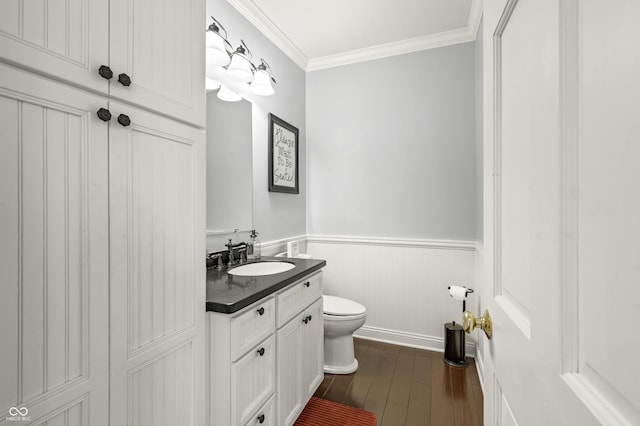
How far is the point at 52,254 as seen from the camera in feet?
2.19

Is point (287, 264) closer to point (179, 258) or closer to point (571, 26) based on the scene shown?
point (179, 258)

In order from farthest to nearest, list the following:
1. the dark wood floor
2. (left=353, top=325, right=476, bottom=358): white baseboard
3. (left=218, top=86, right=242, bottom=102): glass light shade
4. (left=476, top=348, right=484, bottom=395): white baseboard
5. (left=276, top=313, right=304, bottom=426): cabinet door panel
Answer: (left=353, top=325, right=476, bottom=358): white baseboard < (left=476, top=348, right=484, bottom=395): white baseboard < (left=218, top=86, right=242, bottom=102): glass light shade < the dark wood floor < (left=276, top=313, right=304, bottom=426): cabinet door panel

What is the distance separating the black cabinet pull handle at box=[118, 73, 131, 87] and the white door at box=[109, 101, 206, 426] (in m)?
0.06

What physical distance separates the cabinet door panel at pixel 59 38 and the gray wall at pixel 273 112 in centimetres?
129

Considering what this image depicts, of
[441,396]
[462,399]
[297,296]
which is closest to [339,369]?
[441,396]

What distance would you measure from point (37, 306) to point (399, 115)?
8.77 ft

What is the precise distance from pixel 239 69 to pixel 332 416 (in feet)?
7.22

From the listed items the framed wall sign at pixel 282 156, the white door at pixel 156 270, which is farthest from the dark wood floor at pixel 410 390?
the framed wall sign at pixel 282 156

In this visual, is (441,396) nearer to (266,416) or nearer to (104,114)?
(266,416)

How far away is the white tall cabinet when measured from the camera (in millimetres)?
615

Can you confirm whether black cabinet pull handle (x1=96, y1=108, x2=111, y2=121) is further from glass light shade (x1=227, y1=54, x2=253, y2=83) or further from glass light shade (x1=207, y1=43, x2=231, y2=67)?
glass light shade (x1=227, y1=54, x2=253, y2=83)

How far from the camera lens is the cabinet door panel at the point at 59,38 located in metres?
0.60

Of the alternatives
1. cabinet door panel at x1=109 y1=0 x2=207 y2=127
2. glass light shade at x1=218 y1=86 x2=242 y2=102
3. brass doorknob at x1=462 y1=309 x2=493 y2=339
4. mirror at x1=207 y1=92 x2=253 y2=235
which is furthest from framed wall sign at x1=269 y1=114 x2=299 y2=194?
brass doorknob at x1=462 y1=309 x2=493 y2=339

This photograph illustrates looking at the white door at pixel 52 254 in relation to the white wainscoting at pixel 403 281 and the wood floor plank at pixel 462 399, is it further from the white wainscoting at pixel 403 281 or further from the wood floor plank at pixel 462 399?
the white wainscoting at pixel 403 281
